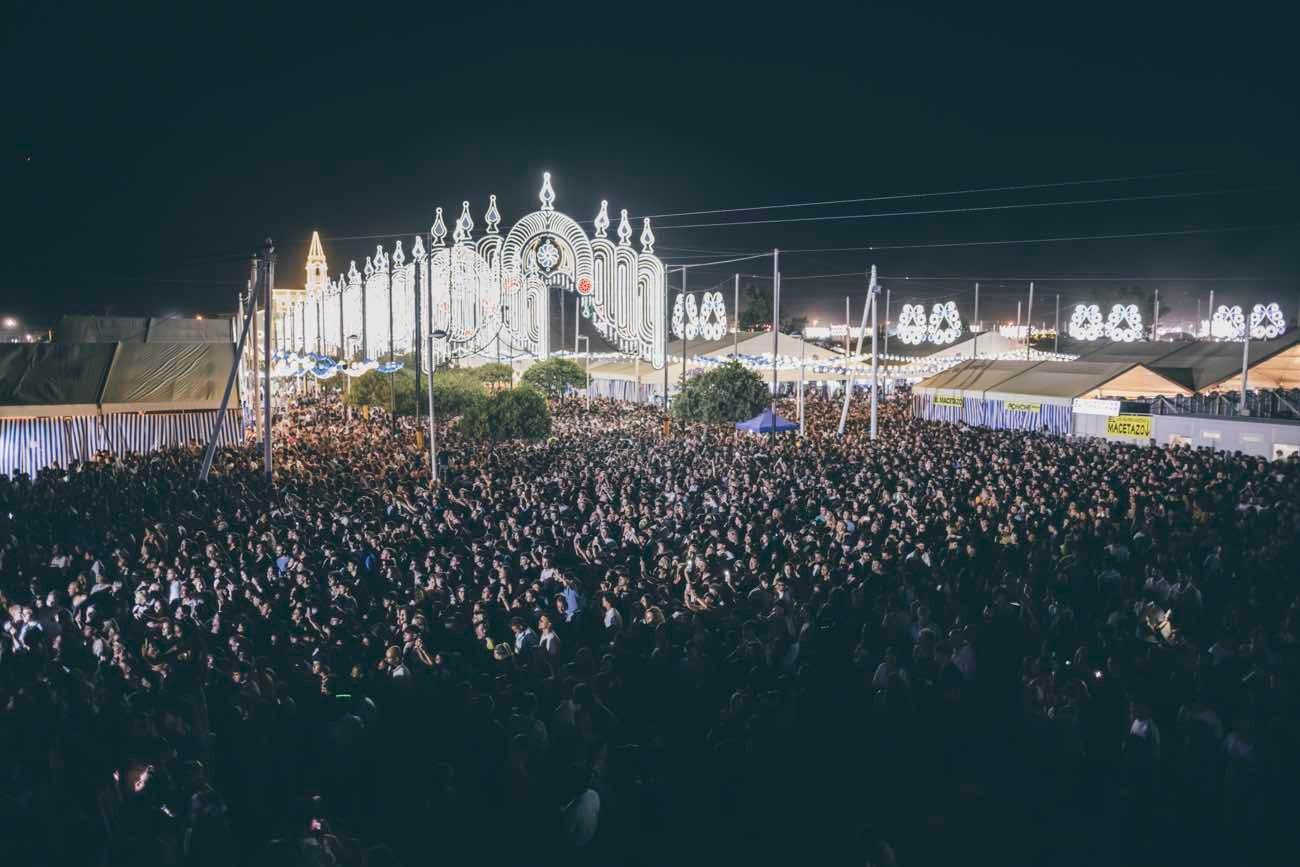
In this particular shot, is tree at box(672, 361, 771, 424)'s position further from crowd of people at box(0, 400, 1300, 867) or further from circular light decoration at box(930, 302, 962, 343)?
circular light decoration at box(930, 302, 962, 343)

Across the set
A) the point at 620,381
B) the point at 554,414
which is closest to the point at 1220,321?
the point at 620,381

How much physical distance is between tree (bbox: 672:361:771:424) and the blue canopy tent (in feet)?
1.39

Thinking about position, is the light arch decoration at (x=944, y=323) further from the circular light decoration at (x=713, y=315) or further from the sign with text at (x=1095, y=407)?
the sign with text at (x=1095, y=407)

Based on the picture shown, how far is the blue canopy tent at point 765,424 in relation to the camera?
26.2 m

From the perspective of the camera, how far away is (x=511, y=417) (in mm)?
24500

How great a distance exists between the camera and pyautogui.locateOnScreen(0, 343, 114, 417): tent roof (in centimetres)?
2036

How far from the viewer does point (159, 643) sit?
823 cm

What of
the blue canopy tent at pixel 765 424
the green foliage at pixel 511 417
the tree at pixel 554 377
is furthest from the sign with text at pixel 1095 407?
→ the tree at pixel 554 377

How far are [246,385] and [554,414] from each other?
10658mm

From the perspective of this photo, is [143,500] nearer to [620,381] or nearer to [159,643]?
[159,643]

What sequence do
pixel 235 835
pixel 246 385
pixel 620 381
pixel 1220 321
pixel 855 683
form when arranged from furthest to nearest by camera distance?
pixel 1220 321, pixel 620 381, pixel 246 385, pixel 855 683, pixel 235 835

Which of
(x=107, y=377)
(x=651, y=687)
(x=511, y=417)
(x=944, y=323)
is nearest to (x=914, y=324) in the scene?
(x=944, y=323)

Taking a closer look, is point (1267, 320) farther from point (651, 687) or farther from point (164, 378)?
point (651, 687)

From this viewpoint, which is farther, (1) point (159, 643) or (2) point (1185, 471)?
(2) point (1185, 471)
